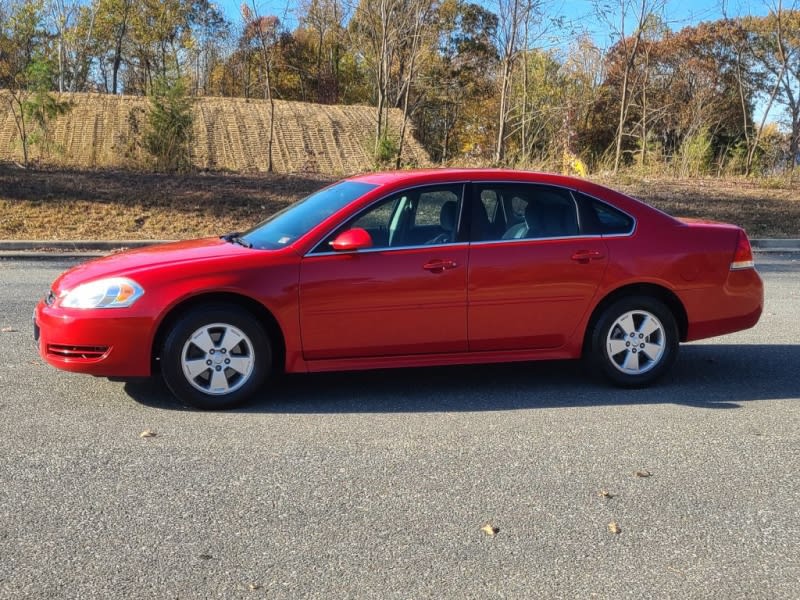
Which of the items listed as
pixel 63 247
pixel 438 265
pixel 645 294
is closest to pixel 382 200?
pixel 438 265

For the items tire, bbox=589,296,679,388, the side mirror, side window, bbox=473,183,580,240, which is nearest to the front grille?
the side mirror

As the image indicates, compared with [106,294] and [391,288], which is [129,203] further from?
[391,288]

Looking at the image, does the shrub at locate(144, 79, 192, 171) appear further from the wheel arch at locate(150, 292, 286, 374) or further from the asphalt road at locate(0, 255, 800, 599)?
the wheel arch at locate(150, 292, 286, 374)

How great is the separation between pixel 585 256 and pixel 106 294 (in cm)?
314

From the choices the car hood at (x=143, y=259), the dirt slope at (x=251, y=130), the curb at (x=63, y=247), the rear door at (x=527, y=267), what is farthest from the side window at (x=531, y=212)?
the dirt slope at (x=251, y=130)

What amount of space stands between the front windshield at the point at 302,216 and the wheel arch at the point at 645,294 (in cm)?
179

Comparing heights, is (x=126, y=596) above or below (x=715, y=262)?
below

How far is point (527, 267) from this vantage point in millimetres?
5770

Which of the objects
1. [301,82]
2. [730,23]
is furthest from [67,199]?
[301,82]

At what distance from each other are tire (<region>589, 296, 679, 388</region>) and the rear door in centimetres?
22

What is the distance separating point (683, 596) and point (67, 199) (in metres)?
15.7

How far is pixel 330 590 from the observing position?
10.6 ft

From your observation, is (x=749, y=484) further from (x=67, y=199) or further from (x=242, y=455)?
(x=67, y=199)

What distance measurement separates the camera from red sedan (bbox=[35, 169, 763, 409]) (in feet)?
17.4
